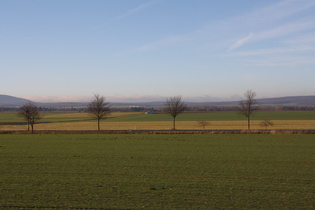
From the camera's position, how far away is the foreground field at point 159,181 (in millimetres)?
11133

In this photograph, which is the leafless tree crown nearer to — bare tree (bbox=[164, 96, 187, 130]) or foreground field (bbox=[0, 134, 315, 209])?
bare tree (bbox=[164, 96, 187, 130])

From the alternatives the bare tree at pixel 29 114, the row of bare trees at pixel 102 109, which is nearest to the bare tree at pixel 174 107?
the row of bare trees at pixel 102 109

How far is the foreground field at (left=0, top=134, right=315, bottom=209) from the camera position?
11.1 metres

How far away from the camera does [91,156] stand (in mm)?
22469

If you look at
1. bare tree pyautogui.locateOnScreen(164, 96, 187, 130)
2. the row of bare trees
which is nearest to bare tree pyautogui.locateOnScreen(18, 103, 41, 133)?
the row of bare trees

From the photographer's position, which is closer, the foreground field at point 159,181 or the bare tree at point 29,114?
the foreground field at point 159,181

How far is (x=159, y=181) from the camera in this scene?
46.9ft

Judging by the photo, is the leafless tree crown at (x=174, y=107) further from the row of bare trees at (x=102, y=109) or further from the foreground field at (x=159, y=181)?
the foreground field at (x=159, y=181)

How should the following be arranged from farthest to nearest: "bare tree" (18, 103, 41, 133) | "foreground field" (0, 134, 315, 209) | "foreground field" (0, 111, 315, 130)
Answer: "foreground field" (0, 111, 315, 130) → "bare tree" (18, 103, 41, 133) → "foreground field" (0, 134, 315, 209)

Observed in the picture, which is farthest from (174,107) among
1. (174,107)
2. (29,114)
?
(29,114)

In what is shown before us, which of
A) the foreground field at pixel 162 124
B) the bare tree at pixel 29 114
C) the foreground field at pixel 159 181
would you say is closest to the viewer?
the foreground field at pixel 159 181

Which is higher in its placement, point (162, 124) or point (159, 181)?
point (159, 181)

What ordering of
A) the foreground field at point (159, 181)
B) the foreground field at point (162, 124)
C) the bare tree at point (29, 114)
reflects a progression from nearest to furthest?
the foreground field at point (159, 181) < the bare tree at point (29, 114) < the foreground field at point (162, 124)

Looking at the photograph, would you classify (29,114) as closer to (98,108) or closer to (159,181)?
(98,108)
